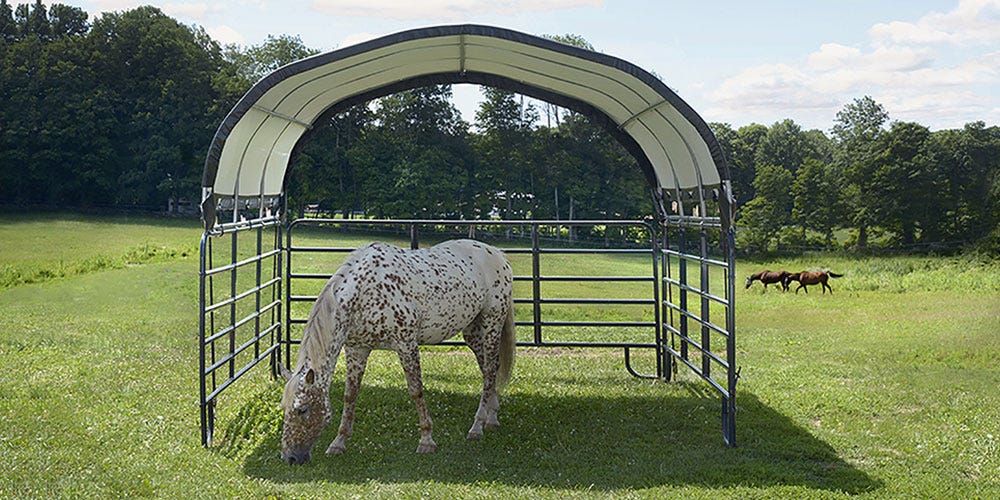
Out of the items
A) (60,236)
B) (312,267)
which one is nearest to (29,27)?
(60,236)

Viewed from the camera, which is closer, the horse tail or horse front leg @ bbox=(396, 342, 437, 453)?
horse front leg @ bbox=(396, 342, 437, 453)

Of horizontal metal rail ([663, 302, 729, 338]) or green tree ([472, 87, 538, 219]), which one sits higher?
green tree ([472, 87, 538, 219])

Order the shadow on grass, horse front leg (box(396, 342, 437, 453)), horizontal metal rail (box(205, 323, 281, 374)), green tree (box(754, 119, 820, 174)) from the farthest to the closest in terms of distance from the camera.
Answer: green tree (box(754, 119, 820, 174))
horizontal metal rail (box(205, 323, 281, 374))
horse front leg (box(396, 342, 437, 453))
the shadow on grass

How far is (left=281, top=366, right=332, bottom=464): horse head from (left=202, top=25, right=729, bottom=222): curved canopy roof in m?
1.84

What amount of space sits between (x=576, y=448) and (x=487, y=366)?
1213mm

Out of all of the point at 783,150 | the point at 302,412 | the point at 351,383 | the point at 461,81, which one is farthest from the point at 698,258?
the point at 783,150

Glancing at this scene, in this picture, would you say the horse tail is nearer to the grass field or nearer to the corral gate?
the grass field

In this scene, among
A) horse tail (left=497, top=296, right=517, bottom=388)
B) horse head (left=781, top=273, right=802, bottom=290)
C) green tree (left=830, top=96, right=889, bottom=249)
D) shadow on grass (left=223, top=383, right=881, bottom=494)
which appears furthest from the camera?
green tree (left=830, top=96, right=889, bottom=249)

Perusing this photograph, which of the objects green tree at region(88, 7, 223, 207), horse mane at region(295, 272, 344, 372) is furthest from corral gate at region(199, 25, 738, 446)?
green tree at region(88, 7, 223, 207)

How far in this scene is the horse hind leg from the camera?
723 centimetres

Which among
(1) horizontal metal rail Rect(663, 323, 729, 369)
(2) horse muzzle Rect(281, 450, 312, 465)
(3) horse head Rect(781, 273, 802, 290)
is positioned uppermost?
(1) horizontal metal rail Rect(663, 323, 729, 369)

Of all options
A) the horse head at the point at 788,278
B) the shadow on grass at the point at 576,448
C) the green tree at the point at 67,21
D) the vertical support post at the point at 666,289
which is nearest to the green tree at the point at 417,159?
the horse head at the point at 788,278

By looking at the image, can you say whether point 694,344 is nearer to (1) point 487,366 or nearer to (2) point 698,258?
(2) point 698,258

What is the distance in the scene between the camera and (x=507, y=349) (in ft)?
25.0
